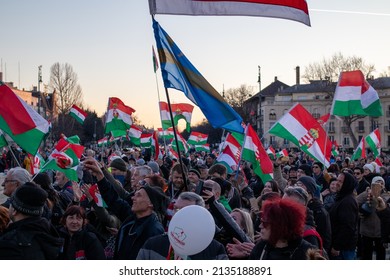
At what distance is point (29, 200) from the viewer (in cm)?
415

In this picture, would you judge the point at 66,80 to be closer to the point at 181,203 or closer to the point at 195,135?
the point at 195,135

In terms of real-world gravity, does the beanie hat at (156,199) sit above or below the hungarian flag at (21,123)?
below

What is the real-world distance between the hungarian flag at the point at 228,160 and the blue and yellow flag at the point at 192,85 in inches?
254

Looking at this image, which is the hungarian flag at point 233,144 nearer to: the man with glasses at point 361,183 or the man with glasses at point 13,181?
the man with glasses at point 361,183

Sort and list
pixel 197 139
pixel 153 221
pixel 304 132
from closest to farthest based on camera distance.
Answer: pixel 153 221, pixel 304 132, pixel 197 139

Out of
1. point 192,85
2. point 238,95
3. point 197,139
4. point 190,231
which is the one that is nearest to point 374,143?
point 197,139

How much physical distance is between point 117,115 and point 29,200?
13029 mm

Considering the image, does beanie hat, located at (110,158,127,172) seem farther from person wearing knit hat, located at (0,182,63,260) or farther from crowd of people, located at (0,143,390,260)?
person wearing knit hat, located at (0,182,63,260)

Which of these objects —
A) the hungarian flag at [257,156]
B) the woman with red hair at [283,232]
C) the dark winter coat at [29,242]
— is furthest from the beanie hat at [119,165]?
the woman with red hair at [283,232]

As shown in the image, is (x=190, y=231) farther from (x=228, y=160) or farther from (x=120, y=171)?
(x=228, y=160)

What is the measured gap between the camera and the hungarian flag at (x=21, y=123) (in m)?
7.34

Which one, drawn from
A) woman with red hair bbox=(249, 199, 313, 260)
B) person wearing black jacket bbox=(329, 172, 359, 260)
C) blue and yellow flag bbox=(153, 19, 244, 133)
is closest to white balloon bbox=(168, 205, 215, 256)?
woman with red hair bbox=(249, 199, 313, 260)

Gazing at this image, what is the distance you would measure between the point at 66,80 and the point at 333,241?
5818 centimetres

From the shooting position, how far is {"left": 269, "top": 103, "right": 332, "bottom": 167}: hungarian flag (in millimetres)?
10602
